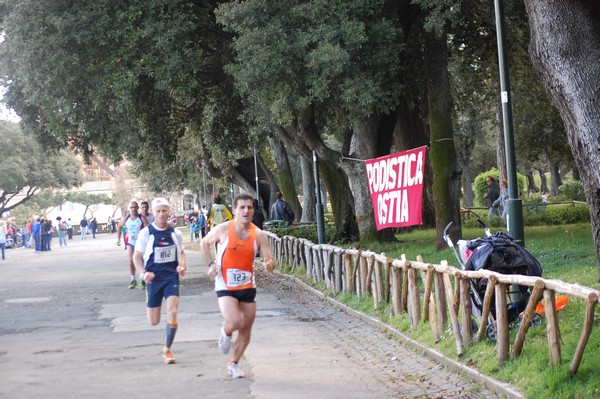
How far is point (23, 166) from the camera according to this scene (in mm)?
73938

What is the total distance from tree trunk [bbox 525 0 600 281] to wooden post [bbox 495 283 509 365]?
2496 millimetres

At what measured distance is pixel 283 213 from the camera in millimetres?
29578

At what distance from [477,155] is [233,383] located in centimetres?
6112

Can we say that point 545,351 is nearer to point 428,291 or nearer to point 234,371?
point 428,291

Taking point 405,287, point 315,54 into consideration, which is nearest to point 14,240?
point 315,54

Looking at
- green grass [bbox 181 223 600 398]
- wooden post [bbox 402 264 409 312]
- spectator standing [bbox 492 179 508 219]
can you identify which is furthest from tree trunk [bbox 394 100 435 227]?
wooden post [bbox 402 264 409 312]

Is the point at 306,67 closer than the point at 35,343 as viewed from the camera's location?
No

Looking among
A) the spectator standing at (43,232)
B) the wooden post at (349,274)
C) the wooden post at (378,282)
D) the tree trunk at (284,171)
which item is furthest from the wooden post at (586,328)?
the spectator standing at (43,232)

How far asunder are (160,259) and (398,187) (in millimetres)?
5249

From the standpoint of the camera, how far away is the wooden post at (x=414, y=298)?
1138 centimetres

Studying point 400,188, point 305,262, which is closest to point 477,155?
point 305,262

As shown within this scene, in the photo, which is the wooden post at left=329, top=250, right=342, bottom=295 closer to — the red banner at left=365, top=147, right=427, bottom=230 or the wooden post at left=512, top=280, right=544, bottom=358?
the red banner at left=365, top=147, right=427, bottom=230

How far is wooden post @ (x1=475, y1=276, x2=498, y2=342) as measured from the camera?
28.8 ft

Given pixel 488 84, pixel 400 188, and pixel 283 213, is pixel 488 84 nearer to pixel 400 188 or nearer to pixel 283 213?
pixel 283 213
